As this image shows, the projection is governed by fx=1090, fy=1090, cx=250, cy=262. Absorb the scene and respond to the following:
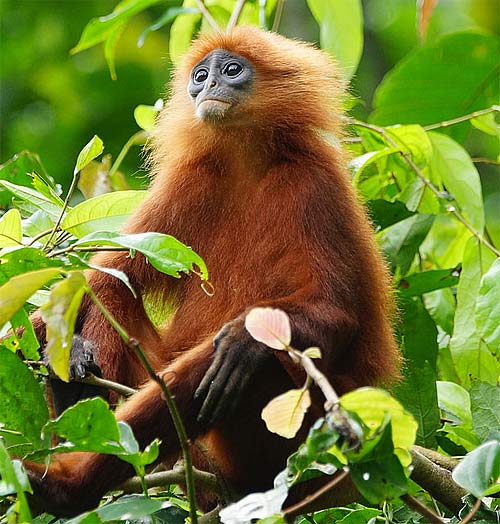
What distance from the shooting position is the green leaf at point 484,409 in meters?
3.15

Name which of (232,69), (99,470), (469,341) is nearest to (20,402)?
(99,470)

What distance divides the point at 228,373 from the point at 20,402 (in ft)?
1.99

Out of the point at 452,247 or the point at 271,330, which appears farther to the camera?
the point at 452,247

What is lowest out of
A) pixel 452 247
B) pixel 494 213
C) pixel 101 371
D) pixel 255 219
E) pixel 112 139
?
pixel 494 213

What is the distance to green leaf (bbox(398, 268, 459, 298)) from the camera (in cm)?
380

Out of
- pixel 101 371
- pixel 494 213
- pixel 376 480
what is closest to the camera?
pixel 376 480

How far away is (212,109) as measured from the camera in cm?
376

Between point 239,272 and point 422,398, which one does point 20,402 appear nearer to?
point 239,272

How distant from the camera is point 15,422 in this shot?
8.47 ft

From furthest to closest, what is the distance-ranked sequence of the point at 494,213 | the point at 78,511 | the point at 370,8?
the point at 370,8 → the point at 494,213 → the point at 78,511

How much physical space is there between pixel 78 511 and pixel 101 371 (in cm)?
53

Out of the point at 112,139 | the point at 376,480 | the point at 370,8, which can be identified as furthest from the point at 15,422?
the point at 370,8

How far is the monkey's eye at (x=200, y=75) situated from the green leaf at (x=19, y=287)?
2.06 metres

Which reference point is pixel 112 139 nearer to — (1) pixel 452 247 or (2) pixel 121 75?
(2) pixel 121 75
